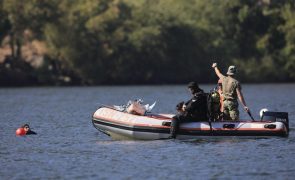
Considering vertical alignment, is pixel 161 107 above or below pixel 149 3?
below

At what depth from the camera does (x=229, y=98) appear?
2680 cm

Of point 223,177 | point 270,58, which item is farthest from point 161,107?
point 270,58

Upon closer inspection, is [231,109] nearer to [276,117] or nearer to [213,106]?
[213,106]

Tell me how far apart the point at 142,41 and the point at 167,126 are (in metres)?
56.6

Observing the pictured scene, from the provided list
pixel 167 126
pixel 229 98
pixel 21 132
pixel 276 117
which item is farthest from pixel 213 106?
pixel 21 132

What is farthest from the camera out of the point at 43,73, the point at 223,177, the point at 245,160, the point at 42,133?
the point at 43,73

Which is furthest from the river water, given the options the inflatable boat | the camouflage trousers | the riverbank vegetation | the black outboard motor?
the riverbank vegetation

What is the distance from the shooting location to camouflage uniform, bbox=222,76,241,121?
2672cm

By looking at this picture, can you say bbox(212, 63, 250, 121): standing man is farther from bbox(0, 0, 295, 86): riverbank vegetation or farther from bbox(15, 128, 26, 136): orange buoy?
bbox(0, 0, 295, 86): riverbank vegetation

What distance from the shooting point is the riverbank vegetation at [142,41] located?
80.0 metres

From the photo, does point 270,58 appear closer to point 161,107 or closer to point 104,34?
point 104,34

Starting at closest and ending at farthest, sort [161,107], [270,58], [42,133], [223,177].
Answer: [223,177] < [42,133] < [161,107] < [270,58]

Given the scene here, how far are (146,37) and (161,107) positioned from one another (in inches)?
1489

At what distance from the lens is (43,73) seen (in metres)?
78.9
